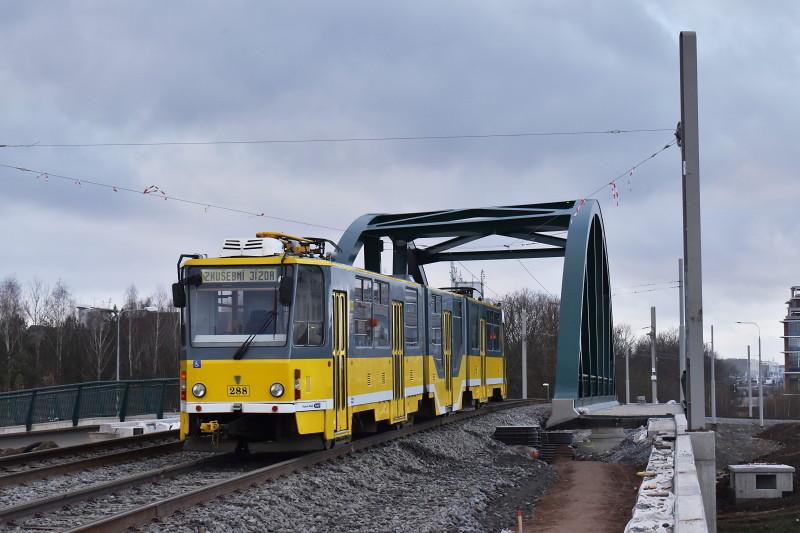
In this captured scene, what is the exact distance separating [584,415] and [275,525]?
15.4 metres

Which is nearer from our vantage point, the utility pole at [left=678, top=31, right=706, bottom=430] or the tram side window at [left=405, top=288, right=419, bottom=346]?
the utility pole at [left=678, top=31, right=706, bottom=430]

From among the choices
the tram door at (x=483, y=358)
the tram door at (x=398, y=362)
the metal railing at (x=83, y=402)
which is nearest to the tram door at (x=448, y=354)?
the tram door at (x=398, y=362)

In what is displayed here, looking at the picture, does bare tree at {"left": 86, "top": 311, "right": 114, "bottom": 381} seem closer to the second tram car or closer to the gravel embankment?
the gravel embankment

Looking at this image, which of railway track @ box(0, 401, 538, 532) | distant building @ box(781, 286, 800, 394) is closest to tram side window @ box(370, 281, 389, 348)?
railway track @ box(0, 401, 538, 532)

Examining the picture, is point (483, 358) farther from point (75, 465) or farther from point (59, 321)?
point (59, 321)

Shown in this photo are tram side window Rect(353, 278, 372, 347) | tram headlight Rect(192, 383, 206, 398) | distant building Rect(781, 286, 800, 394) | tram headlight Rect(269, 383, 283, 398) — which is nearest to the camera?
tram headlight Rect(269, 383, 283, 398)

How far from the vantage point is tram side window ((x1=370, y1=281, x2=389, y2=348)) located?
→ 17.2 metres

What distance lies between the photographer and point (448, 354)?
2327cm

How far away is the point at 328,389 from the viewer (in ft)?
47.9

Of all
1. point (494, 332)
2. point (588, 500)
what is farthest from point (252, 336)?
point (494, 332)

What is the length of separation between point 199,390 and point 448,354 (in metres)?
10.1

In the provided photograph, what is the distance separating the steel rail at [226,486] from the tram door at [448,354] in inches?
90.8

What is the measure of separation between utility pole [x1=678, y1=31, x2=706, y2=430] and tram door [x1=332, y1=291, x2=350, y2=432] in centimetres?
503

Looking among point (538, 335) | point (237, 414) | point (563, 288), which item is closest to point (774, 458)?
point (563, 288)
